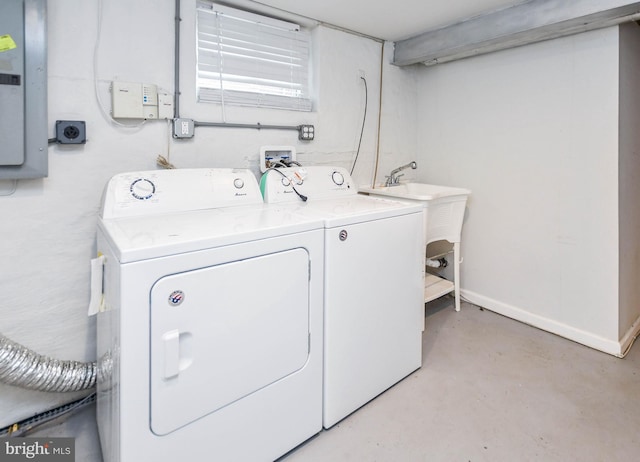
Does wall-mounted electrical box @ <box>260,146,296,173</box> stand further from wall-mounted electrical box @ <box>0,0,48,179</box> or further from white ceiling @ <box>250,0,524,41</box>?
wall-mounted electrical box @ <box>0,0,48,179</box>

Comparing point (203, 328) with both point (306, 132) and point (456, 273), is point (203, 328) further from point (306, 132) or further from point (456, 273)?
point (456, 273)

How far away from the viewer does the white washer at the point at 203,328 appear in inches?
42.1

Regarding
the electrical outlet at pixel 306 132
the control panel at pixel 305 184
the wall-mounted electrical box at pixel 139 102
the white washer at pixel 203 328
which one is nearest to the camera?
the white washer at pixel 203 328

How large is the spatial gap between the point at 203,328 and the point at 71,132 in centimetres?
110

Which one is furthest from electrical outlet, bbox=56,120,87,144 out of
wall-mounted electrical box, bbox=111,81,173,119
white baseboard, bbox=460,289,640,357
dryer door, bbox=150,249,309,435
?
white baseboard, bbox=460,289,640,357

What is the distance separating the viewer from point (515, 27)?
2084 mm

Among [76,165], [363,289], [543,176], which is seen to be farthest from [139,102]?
[543,176]

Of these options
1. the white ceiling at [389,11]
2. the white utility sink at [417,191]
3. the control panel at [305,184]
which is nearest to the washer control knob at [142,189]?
the control panel at [305,184]

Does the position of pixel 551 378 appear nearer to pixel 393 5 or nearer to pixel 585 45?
pixel 585 45

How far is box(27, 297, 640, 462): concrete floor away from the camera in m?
1.49

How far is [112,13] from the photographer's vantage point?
1.65 meters

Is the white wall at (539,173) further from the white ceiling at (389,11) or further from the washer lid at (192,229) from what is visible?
the washer lid at (192,229)

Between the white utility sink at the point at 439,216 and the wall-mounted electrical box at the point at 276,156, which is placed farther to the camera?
the white utility sink at the point at 439,216

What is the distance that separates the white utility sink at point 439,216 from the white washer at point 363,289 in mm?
484
